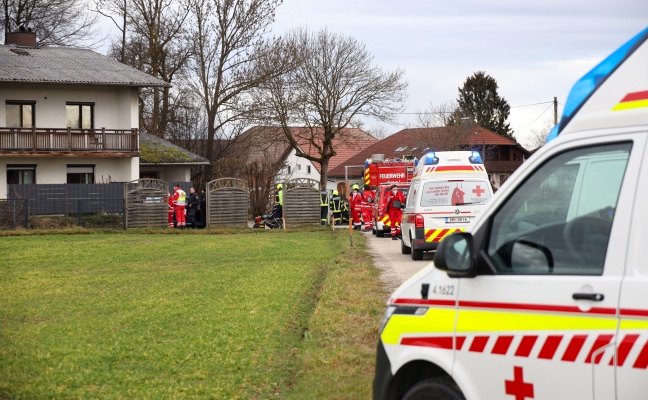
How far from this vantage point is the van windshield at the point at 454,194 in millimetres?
19984

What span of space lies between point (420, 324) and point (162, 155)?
50655 mm

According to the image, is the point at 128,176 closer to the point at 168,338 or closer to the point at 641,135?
the point at 168,338

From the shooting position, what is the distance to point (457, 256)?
4648mm

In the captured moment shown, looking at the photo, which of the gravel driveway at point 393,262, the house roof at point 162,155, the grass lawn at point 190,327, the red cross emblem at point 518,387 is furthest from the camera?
the house roof at point 162,155

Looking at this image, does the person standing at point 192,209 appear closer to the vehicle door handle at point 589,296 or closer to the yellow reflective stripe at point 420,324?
the yellow reflective stripe at point 420,324

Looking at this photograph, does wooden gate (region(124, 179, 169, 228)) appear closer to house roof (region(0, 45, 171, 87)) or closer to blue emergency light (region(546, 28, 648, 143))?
house roof (region(0, 45, 171, 87))

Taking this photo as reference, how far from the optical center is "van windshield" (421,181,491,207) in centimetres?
1998

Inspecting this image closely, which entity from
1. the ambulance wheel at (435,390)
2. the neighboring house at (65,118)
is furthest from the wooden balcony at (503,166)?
the ambulance wheel at (435,390)

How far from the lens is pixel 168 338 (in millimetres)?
10578

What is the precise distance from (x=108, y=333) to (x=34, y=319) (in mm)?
1976

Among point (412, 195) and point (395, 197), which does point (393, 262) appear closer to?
point (412, 195)

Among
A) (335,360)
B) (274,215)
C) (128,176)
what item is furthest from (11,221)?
(335,360)

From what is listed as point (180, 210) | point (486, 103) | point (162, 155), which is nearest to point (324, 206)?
point (180, 210)

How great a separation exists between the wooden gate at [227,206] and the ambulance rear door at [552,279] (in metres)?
34.2
